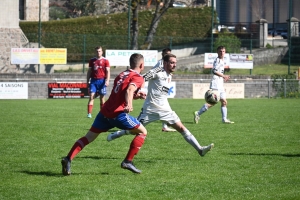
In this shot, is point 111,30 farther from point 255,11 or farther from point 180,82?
point 180,82

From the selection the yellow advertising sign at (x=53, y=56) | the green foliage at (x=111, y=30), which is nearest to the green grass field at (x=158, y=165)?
the yellow advertising sign at (x=53, y=56)

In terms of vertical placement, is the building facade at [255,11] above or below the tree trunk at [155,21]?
above

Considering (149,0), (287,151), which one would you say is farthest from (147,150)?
(149,0)

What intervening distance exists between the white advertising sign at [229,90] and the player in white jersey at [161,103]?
68.9ft

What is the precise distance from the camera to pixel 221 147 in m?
11.8

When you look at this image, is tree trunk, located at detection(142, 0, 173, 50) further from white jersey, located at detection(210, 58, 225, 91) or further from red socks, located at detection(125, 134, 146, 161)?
red socks, located at detection(125, 134, 146, 161)

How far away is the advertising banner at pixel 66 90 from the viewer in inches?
1164

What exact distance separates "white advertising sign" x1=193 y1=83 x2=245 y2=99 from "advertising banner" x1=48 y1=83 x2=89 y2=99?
5.71 m

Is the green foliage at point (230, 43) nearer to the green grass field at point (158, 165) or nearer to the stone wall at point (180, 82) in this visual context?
the stone wall at point (180, 82)

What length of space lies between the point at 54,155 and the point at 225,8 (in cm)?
3387

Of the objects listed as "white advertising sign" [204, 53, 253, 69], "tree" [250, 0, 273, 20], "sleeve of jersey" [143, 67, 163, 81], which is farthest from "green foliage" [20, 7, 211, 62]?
"sleeve of jersey" [143, 67, 163, 81]

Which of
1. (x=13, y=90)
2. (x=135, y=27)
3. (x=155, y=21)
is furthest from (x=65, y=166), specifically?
(x=155, y=21)

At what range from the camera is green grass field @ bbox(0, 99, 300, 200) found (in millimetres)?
7550

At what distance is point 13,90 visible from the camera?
28.5m
